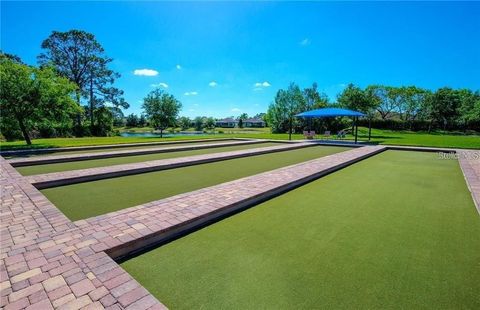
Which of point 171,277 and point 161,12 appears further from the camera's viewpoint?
point 161,12

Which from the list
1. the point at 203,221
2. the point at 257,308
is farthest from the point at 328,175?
the point at 257,308

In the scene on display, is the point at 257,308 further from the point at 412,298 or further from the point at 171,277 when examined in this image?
the point at 412,298

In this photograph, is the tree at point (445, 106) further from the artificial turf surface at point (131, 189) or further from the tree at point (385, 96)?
the artificial turf surface at point (131, 189)

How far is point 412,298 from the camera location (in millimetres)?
1744

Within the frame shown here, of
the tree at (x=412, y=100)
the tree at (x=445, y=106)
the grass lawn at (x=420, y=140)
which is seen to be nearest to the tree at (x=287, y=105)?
the grass lawn at (x=420, y=140)

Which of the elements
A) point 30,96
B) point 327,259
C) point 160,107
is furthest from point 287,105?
point 327,259

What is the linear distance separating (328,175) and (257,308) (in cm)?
466

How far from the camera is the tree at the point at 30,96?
1101 centimetres

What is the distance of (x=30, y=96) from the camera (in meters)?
11.4

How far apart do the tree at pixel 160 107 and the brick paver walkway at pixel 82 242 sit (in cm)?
2168

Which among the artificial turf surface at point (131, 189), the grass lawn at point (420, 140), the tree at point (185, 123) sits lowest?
the artificial turf surface at point (131, 189)

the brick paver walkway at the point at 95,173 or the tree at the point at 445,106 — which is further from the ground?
the tree at the point at 445,106

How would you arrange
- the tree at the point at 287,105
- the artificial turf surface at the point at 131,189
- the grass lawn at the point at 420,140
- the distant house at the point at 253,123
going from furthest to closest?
the distant house at the point at 253,123 → the tree at the point at 287,105 → the grass lawn at the point at 420,140 → the artificial turf surface at the point at 131,189

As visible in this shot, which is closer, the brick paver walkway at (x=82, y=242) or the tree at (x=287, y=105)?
the brick paver walkway at (x=82, y=242)
